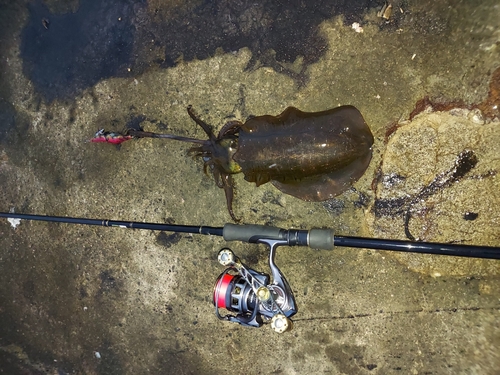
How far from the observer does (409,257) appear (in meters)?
2.92

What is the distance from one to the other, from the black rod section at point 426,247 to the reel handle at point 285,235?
0.27 ft

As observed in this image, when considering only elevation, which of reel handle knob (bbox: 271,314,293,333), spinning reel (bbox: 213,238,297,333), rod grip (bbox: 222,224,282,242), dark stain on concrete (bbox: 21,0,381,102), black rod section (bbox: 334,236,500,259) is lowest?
reel handle knob (bbox: 271,314,293,333)

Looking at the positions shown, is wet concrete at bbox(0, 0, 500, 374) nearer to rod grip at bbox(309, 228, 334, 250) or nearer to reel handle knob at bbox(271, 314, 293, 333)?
rod grip at bbox(309, 228, 334, 250)

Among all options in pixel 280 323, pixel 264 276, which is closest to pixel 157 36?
pixel 264 276

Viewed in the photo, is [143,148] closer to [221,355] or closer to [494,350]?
[221,355]

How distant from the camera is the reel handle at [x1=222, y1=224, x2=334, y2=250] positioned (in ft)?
8.29

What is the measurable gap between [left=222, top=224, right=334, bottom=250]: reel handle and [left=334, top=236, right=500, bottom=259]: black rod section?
0.08m

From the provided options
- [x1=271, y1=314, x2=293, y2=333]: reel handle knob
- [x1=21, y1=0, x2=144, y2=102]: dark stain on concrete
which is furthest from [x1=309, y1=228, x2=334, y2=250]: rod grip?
[x1=21, y1=0, x2=144, y2=102]: dark stain on concrete

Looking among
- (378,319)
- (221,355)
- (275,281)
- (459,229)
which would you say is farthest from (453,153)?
(221,355)

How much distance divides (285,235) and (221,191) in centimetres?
88

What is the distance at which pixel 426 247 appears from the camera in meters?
2.34

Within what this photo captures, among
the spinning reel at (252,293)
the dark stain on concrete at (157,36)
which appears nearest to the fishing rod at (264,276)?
the spinning reel at (252,293)

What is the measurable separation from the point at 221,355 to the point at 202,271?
0.76 metres

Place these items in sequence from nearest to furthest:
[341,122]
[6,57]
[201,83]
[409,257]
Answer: [341,122] < [409,257] < [201,83] < [6,57]
